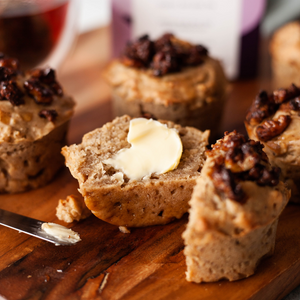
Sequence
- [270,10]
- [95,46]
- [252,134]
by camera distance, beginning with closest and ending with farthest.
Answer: [252,134], [95,46], [270,10]

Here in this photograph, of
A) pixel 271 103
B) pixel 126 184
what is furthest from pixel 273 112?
pixel 126 184

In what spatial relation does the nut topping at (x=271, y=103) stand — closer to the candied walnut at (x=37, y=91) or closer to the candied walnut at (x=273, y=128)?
the candied walnut at (x=273, y=128)

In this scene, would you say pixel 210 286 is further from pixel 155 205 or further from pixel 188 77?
pixel 188 77

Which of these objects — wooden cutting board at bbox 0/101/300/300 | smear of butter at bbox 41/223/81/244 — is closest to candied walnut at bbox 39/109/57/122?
wooden cutting board at bbox 0/101/300/300

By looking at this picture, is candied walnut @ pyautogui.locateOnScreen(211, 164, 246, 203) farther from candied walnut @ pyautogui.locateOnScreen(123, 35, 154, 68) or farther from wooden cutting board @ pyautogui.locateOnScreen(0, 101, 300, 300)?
candied walnut @ pyautogui.locateOnScreen(123, 35, 154, 68)

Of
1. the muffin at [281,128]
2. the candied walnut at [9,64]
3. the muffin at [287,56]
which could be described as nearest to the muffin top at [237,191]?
the muffin at [281,128]

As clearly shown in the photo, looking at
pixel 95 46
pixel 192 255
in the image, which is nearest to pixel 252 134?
pixel 192 255
